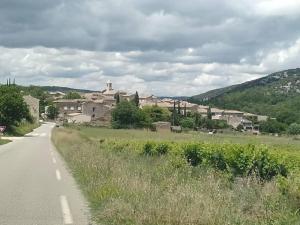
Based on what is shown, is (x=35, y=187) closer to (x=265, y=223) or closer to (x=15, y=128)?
(x=265, y=223)

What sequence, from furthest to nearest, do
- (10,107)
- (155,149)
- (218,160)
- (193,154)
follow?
(10,107)
(155,149)
(193,154)
(218,160)

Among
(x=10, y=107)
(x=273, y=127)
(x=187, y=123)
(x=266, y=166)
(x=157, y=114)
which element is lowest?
(x=273, y=127)

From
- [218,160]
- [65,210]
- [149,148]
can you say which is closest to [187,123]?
[149,148]

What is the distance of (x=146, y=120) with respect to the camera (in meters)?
135

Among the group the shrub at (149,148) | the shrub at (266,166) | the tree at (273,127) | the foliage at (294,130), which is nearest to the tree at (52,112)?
the tree at (273,127)

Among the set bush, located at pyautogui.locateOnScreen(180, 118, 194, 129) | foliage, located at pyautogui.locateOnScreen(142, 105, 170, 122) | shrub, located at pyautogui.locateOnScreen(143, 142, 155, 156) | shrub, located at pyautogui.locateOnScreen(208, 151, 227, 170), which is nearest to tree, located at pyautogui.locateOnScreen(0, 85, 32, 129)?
shrub, located at pyautogui.locateOnScreen(143, 142, 155, 156)

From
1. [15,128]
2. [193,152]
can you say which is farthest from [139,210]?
[15,128]

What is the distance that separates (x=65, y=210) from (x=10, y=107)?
71.9 metres

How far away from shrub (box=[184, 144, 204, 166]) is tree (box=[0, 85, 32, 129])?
6030cm

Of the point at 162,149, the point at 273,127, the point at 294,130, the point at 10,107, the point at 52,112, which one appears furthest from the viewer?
the point at 52,112

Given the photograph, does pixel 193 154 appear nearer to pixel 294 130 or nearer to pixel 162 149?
pixel 162 149

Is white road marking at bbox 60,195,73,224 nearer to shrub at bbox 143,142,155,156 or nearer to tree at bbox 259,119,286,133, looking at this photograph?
shrub at bbox 143,142,155,156

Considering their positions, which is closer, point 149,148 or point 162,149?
point 162,149

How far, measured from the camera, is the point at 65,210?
11.8 meters
